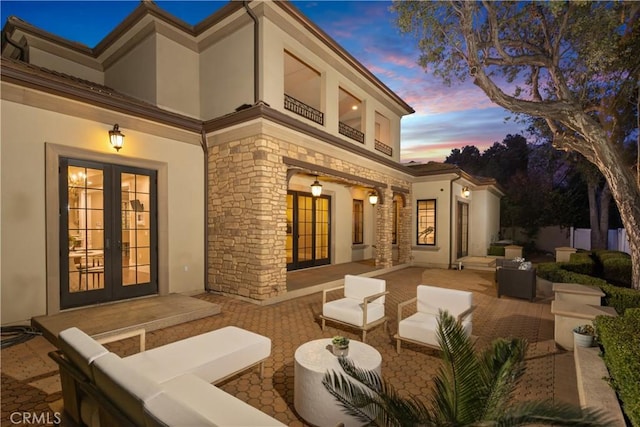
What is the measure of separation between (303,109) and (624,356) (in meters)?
7.37

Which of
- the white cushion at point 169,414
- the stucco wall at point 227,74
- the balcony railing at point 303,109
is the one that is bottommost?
the white cushion at point 169,414

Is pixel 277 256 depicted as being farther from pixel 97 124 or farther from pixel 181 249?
pixel 97 124

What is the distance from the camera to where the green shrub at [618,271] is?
7395mm

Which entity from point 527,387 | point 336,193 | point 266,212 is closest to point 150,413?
point 527,387

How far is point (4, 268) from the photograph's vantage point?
188 inches

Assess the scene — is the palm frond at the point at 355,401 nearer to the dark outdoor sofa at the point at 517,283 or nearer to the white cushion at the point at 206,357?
the white cushion at the point at 206,357

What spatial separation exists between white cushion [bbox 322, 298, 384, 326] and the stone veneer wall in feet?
6.68

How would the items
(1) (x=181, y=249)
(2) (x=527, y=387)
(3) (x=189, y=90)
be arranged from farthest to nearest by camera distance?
1. (3) (x=189, y=90)
2. (1) (x=181, y=249)
3. (2) (x=527, y=387)

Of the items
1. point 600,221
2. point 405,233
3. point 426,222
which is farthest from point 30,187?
point 600,221

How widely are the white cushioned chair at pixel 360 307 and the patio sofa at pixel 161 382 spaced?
1.66m

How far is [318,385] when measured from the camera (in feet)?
8.89

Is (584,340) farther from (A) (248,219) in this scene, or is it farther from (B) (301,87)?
(B) (301,87)

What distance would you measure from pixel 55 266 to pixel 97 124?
105 inches

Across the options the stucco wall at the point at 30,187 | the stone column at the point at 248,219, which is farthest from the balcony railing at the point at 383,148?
the stucco wall at the point at 30,187
